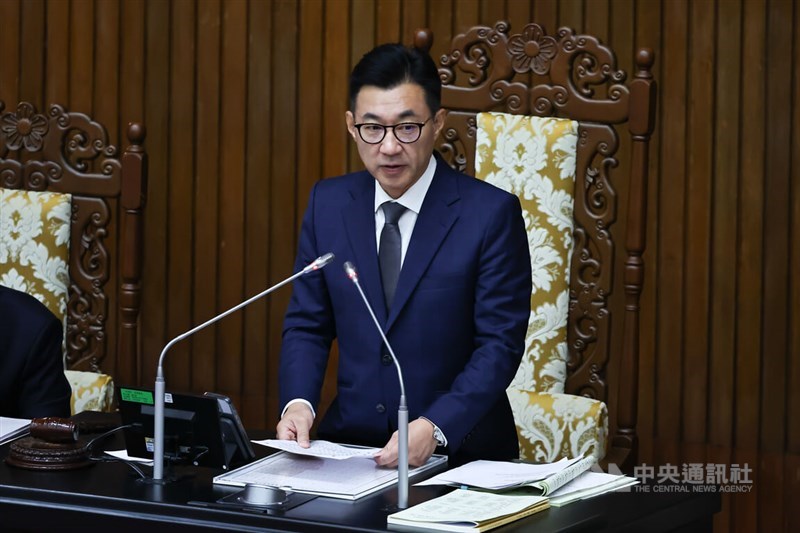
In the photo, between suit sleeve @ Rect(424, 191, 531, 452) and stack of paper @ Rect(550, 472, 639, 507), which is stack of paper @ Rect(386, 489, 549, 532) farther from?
suit sleeve @ Rect(424, 191, 531, 452)

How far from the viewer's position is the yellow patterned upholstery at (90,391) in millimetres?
3352

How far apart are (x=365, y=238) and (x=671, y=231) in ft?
5.41

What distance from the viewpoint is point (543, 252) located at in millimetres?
3189

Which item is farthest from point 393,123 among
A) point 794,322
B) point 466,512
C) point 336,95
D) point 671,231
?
point 336,95

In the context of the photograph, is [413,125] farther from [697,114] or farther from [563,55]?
[697,114]

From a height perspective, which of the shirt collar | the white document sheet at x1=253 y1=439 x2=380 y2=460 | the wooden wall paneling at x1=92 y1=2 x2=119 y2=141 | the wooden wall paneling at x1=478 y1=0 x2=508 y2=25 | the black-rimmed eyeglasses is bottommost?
the white document sheet at x1=253 y1=439 x2=380 y2=460

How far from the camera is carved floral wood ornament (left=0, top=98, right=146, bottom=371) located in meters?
3.46

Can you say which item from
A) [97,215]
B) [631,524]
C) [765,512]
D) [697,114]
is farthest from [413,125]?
[765,512]

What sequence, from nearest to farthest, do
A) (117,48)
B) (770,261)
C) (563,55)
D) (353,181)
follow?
1. (353,181)
2. (563,55)
3. (770,261)
4. (117,48)

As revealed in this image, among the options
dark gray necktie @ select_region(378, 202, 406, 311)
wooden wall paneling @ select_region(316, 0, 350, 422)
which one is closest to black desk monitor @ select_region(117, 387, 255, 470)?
dark gray necktie @ select_region(378, 202, 406, 311)

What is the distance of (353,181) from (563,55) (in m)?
0.80

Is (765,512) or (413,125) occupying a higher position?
(413,125)

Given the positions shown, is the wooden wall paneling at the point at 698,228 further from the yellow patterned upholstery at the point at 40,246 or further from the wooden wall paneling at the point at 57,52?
the wooden wall paneling at the point at 57,52

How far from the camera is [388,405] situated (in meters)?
2.56
